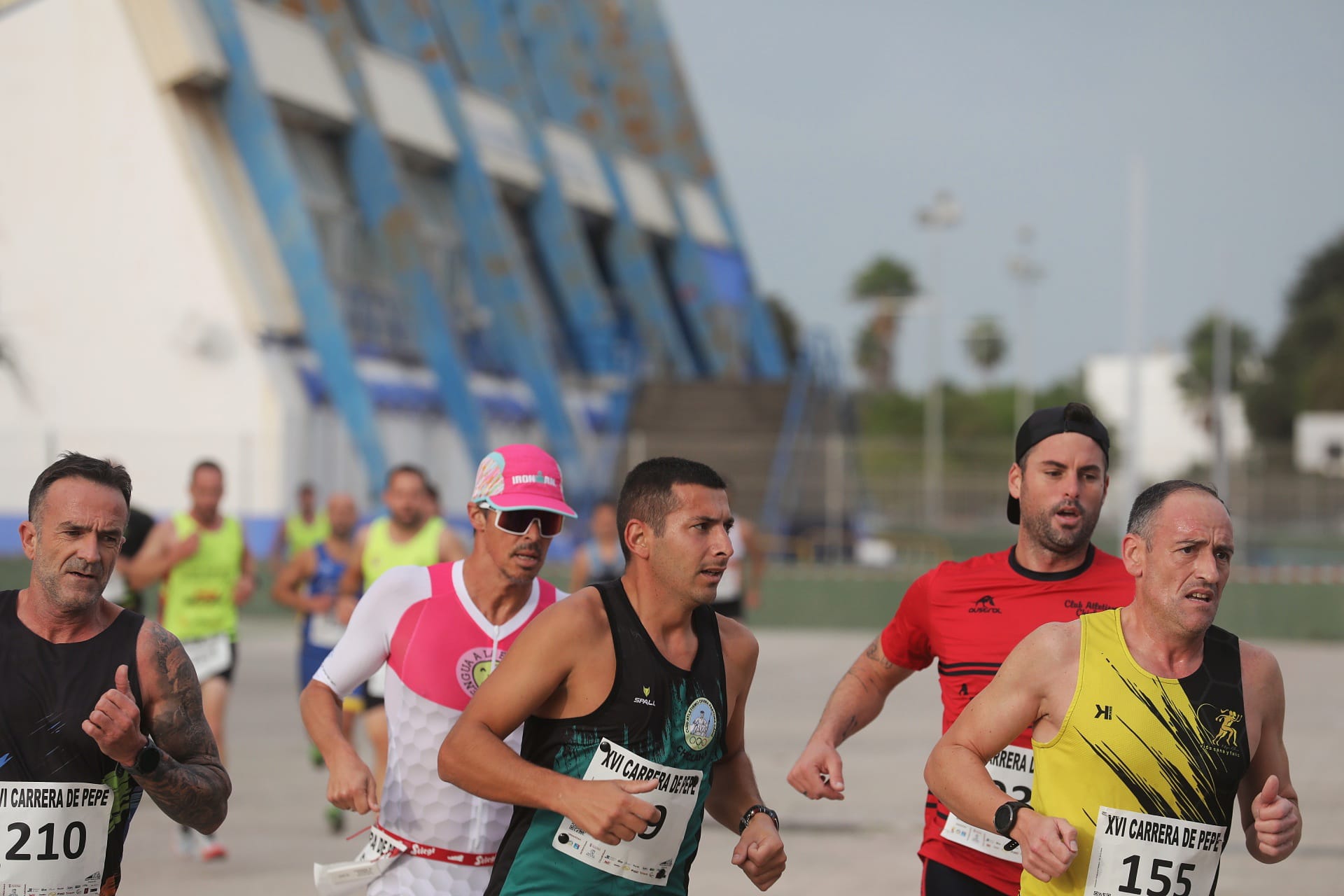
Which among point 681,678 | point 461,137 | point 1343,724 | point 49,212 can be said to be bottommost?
point 1343,724

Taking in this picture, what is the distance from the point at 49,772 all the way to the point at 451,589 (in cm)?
139

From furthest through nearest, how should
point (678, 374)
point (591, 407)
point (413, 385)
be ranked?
point (678, 374), point (591, 407), point (413, 385)

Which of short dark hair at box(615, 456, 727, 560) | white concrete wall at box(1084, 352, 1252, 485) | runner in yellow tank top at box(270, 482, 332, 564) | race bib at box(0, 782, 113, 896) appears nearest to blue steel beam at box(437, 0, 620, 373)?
runner in yellow tank top at box(270, 482, 332, 564)

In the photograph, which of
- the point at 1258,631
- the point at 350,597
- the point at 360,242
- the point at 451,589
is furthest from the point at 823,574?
the point at 451,589

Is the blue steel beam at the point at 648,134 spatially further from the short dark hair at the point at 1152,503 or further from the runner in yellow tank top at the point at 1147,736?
the runner in yellow tank top at the point at 1147,736

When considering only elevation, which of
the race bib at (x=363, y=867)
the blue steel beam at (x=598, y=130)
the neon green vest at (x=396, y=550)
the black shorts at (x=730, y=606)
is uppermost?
the blue steel beam at (x=598, y=130)

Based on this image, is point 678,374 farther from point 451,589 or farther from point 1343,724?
point 451,589

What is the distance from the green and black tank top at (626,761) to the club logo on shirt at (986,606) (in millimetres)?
1310

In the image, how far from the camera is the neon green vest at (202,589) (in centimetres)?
973

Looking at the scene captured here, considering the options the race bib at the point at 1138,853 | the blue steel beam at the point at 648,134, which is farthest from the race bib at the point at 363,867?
the blue steel beam at the point at 648,134

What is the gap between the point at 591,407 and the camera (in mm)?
38125

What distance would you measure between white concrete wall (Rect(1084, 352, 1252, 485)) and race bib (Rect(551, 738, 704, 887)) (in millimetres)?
110420

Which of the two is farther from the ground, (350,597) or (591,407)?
(591,407)

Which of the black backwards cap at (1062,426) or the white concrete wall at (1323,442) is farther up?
the white concrete wall at (1323,442)
